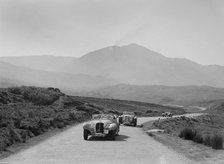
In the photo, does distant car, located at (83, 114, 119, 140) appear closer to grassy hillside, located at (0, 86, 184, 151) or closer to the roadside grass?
grassy hillside, located at (0, 86, 184, 151)

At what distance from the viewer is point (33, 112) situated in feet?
126

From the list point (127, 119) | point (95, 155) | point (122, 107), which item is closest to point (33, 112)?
point (127, 119)

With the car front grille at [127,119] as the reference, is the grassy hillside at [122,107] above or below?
above

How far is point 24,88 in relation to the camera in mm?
64562

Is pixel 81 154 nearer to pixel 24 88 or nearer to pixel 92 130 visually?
pixel 92 130

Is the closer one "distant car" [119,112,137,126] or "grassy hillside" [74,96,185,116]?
"distant car" [119,112,137,126]

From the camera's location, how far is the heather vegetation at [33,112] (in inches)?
931

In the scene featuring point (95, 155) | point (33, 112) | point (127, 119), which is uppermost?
point (33, 112)

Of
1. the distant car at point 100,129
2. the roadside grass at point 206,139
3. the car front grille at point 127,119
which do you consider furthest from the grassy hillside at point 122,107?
the distant car at point 100,129

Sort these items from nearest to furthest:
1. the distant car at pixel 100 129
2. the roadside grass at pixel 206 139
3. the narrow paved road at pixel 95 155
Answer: the narrow paved road at pixel 95 155
the roadside grass at pixel 206 139
the distant car at pixel 100 129

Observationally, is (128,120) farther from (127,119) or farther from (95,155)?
(95,155)

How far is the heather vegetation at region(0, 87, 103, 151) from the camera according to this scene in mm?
23641

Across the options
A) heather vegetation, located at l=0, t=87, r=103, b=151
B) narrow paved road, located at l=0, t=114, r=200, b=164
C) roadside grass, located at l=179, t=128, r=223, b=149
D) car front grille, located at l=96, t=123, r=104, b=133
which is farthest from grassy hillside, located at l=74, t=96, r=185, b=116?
narrow paved road, located at l=0, t=114, r=200, b=164

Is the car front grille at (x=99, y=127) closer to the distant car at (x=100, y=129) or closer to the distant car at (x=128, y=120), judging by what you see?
the distant car at (x=100, y=129)
